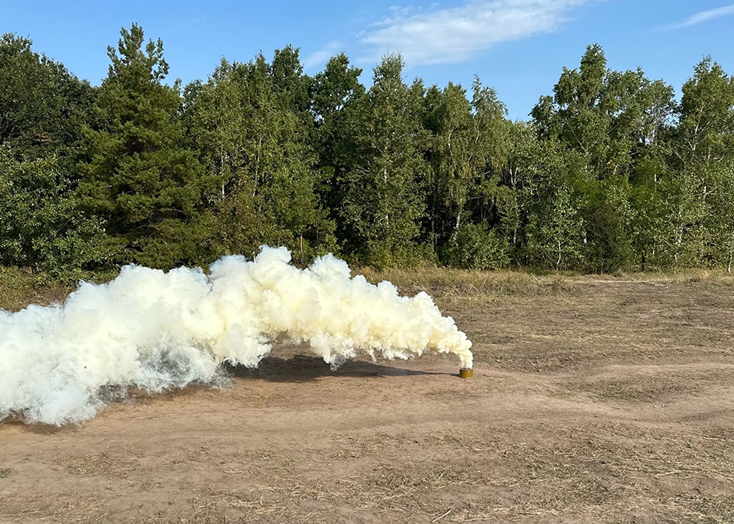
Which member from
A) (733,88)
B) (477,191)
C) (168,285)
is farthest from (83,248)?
(733,88)

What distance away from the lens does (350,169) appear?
1516 inches

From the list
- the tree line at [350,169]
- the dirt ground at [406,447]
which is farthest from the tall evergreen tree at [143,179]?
the dirt ground at [406,447]

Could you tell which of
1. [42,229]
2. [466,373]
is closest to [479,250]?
[42,229]

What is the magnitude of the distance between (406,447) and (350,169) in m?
31.4

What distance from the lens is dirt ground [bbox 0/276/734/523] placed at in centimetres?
685

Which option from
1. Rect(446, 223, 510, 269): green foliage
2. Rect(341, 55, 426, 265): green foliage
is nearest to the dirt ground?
Rect(341, 55, 426, 265): green foliage

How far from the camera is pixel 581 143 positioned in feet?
136

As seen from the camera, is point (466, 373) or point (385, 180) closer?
point (466, 373)

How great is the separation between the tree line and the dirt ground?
1602cm

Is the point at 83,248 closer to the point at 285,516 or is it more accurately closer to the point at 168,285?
the point at 168,285

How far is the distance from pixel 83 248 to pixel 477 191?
24921 mm

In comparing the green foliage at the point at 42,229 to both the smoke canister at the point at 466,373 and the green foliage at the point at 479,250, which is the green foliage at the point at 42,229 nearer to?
the smoke canister at the point at 466,373

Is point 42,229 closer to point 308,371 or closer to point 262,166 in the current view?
point 262,166

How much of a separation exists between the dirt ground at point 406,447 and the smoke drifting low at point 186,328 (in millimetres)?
628
